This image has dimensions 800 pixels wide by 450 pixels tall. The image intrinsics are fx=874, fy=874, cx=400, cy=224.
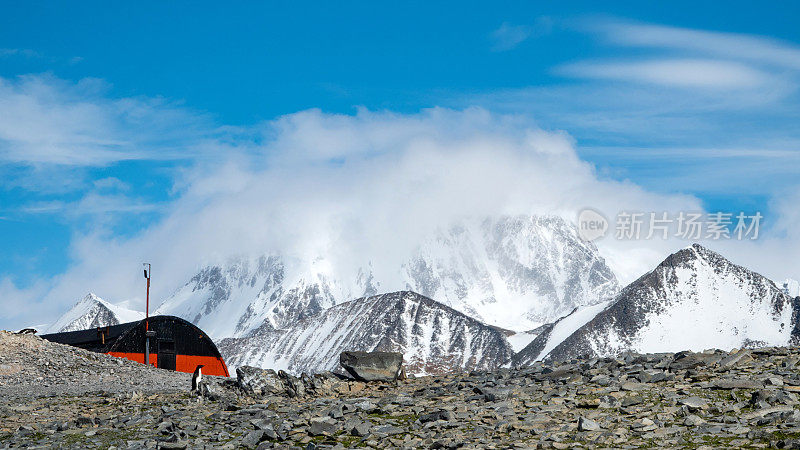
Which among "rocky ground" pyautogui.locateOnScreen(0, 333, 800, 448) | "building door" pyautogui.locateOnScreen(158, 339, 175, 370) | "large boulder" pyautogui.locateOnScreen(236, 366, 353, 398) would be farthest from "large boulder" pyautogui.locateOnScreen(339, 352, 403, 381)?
"building door" pyautogui.locateOnScreen(158, 339, 175, 370)

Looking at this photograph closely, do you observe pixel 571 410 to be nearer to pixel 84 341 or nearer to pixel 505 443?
pixel 505 443

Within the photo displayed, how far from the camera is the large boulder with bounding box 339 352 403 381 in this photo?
3072 cm

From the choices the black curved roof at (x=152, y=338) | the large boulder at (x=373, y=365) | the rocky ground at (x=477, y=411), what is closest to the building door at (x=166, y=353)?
the black curved roof at (x=152, y=338)

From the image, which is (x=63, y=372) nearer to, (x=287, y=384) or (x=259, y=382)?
(x=259, y=382)

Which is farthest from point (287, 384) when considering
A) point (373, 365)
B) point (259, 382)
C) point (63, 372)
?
point (63, 372)

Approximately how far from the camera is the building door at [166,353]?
246 ft

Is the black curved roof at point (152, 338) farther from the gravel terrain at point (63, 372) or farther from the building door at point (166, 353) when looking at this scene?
the gravel terrain at point (63, 372)

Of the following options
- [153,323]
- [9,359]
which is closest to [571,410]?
[9,359]

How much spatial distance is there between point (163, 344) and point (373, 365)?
4916cm

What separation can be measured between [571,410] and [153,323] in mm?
58566

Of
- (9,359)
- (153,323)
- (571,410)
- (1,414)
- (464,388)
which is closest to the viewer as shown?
(571,410)

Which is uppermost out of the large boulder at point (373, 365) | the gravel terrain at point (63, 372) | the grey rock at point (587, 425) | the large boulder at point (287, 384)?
the gravel terrain at point (63, 372)

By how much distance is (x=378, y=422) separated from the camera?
23.9m

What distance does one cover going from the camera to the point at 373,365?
31109 millimetres
